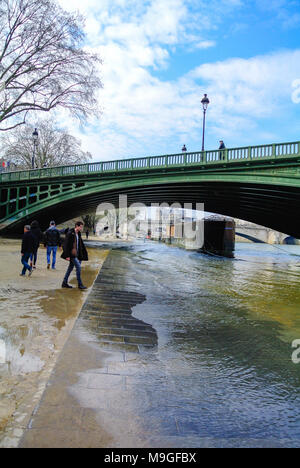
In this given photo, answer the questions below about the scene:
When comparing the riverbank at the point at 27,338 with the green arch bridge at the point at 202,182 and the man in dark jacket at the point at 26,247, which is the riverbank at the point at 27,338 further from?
the green arch bridge at the point at 202,182

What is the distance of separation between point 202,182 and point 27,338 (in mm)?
19648

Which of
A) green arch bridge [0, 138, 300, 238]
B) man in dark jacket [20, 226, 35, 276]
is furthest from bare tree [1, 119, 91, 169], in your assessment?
man in dark jacket [20, 226, 35, 276]

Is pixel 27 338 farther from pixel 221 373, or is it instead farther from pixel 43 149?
pixel 43 149

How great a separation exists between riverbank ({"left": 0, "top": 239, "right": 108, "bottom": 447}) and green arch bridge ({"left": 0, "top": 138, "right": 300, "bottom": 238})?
14.1 m

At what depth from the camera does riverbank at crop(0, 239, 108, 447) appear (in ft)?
9.04

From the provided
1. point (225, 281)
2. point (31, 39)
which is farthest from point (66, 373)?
point (31, 39)

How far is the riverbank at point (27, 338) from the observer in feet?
9.04

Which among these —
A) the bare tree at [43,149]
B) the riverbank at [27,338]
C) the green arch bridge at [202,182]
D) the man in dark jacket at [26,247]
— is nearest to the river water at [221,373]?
the riverbank at [27,338]

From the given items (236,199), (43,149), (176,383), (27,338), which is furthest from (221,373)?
(43,149)

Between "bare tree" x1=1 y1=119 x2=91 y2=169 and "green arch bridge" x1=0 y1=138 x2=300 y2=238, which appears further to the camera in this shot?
"bare tree" x1=1 y1=119 x2=91 y2=169

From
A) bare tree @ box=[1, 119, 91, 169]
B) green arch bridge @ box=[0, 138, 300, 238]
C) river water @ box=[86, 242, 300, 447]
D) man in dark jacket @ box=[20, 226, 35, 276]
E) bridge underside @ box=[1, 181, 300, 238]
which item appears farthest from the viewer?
bare tree @ box=[1, 119, 91, 169]

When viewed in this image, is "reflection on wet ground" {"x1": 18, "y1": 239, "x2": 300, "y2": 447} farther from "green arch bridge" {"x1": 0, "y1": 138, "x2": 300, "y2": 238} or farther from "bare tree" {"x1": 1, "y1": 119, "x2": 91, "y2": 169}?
"bare tree" {"x1": 1, "y1": 119, "x2": 91, "y2": 169}

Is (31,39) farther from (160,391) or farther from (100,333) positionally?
(160,391)

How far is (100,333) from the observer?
506 cm
